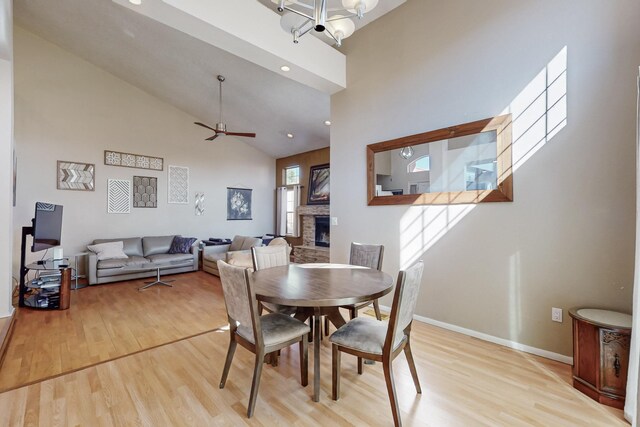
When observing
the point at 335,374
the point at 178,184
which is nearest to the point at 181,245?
the point at 178,184

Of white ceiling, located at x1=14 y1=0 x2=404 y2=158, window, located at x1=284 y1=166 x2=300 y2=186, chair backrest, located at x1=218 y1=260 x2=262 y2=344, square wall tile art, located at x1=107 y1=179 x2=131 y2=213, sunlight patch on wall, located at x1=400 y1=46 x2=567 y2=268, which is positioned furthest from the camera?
window, located at x1=284 y1=166 x2=300 y2=186

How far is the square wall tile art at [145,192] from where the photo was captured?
613cm

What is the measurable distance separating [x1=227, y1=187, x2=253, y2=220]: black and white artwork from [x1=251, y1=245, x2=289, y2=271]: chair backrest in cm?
510

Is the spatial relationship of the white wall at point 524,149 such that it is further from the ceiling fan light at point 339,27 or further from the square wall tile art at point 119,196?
the square wall tile art at point 119,196

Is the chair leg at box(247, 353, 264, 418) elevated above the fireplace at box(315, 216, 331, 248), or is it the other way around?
the fireplace at box(315, 216, 331, 248)

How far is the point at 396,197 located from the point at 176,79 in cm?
482

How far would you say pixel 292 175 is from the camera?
26.9 ft

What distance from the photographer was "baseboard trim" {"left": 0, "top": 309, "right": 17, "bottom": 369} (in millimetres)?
2489

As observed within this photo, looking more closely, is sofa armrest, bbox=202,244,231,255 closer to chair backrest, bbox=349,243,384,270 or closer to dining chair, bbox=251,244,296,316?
dining chair, bbox=251,244,296,316

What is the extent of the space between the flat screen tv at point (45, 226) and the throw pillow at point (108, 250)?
1.01m

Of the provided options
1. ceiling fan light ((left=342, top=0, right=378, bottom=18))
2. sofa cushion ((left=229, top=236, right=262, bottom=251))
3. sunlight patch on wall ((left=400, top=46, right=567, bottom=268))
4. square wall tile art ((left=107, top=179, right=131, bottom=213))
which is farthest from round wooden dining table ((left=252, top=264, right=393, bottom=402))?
square wall tile art ((left=107, top=179, right=131, bottom=213))

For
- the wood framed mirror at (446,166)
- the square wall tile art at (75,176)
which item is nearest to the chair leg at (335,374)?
the wood framed mirror at (446,166)

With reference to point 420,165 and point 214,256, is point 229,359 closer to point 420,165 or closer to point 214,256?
point 420,165

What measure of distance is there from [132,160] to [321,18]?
19.3ft
